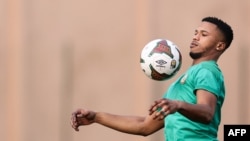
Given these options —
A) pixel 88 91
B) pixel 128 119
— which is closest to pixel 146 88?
pixel 88 91

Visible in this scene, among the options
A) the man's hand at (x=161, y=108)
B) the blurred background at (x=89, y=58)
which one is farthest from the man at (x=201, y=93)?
the blurred background at (x=89, y=58)

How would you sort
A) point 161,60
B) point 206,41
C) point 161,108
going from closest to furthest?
point 161,108 < point 206,41 < point 161,60

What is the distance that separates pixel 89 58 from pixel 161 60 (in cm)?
268

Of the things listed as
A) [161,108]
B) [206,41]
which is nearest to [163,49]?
[206,41]

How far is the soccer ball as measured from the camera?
586 cm

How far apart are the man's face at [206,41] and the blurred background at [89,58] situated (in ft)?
8.45

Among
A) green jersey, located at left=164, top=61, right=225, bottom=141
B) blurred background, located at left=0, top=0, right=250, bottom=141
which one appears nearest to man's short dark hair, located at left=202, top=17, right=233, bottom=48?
green jersey, located at left=164, top=61, right=225, bottom=141

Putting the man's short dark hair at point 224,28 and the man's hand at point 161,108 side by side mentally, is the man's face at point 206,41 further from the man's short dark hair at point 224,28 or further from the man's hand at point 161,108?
A: the man's hand at point 161,108

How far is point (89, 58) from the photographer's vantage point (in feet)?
27.9

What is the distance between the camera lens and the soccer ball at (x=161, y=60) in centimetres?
586

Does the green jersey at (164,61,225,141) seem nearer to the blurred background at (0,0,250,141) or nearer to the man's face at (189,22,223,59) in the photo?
the man's face at (189,22,223,59)

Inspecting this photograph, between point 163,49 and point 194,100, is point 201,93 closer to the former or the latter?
point 194,100

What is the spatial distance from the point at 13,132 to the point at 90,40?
102cm

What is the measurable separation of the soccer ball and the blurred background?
237 centimetres
